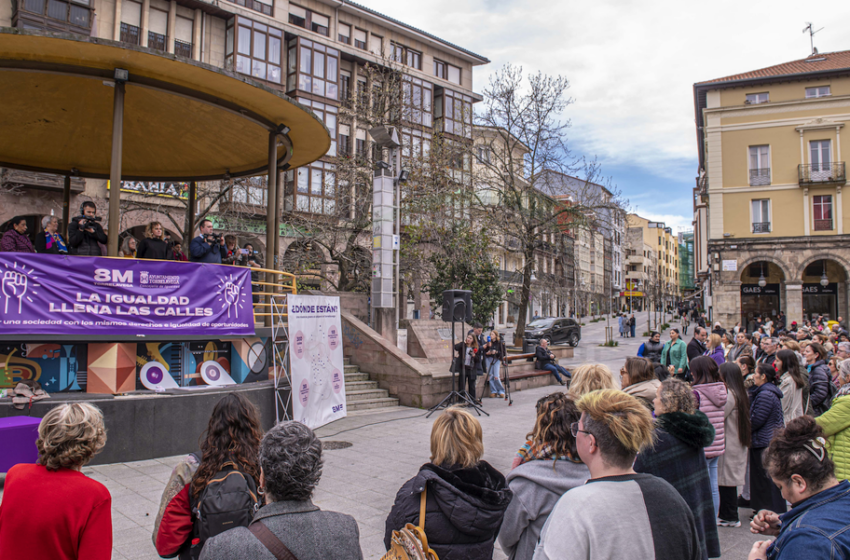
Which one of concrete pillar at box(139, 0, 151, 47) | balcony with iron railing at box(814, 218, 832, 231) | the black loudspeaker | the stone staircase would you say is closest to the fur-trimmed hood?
the black loudspeaker

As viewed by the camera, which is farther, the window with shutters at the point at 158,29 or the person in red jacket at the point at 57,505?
the window with shutters at the point at 158,29

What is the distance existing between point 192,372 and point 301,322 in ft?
6.36

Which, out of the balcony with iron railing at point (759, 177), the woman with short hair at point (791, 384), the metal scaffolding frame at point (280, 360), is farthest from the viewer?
the balcony with iron railing at point (759, 177)

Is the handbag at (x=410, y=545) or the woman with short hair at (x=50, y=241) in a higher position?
the woman with short hair at (x=50, y=241)

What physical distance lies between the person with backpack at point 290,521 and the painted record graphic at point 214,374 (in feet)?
25.7

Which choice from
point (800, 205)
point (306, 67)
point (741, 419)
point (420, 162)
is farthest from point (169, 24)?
point (800, 205)

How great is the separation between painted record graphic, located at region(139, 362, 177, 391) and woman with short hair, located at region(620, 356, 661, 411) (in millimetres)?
7185

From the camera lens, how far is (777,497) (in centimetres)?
559

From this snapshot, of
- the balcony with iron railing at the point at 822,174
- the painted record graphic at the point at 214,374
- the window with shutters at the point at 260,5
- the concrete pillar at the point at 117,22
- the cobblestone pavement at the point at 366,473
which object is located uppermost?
the window with shutters at the point at 260,5

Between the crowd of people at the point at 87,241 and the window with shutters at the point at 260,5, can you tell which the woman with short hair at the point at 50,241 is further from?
the window with shutters at the point at 260,5

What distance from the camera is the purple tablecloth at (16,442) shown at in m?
6.66

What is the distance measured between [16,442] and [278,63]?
29704 mm

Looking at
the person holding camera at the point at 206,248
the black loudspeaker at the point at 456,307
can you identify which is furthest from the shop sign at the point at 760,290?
the person holding camera at the point at 206,248

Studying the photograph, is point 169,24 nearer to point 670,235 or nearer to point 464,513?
point 464,513
